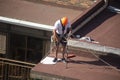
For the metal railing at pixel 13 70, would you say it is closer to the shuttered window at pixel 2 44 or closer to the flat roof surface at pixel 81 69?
the shuttered window at pixel 2 44

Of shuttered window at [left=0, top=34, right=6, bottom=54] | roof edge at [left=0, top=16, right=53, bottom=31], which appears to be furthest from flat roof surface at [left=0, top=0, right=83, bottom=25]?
shuttered window at [left=0, top=34, right=6, bottom=54]

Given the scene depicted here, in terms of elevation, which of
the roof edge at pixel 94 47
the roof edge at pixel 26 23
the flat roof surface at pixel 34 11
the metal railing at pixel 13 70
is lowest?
the metal railing at pixel 13 70

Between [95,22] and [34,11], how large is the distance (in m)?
5.42

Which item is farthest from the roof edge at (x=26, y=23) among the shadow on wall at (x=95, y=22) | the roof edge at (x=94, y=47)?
the roof edge at (x=94, y=47)

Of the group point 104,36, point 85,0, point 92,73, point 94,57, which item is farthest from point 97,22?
point 85,0

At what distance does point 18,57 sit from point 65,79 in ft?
27.5

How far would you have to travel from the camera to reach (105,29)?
19016mm

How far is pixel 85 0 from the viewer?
81.7 feet

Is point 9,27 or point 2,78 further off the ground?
point 9,27

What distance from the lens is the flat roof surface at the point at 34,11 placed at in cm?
2308

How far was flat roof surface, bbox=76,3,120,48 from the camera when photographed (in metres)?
18.1

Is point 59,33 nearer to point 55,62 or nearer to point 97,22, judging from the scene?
point 55,62

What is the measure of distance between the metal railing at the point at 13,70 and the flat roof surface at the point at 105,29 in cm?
376

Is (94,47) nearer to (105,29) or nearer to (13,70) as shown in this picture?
(105,29)
